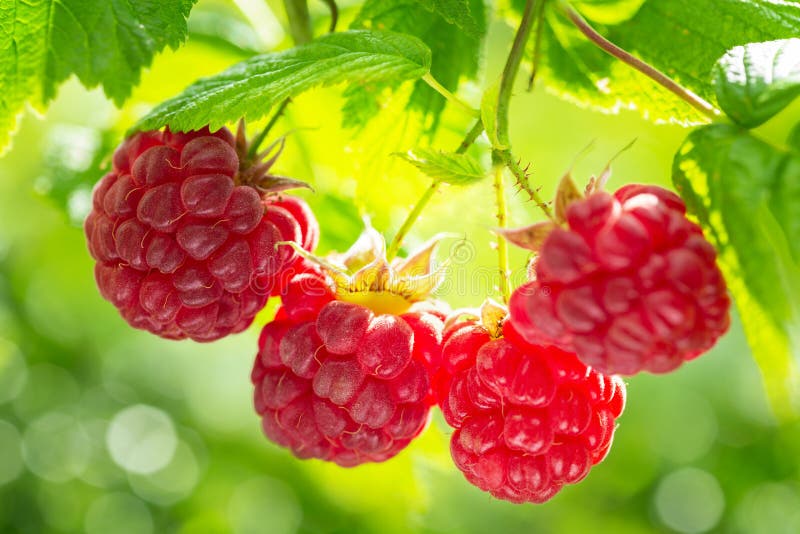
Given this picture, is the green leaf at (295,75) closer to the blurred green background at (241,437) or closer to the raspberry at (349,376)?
the raspberry at (349,376)

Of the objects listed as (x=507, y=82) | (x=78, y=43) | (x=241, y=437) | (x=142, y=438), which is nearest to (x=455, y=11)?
(x=507, y=82)

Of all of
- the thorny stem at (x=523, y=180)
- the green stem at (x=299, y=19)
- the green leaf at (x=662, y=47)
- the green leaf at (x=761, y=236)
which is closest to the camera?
the green leaf at (x=761, y=236)

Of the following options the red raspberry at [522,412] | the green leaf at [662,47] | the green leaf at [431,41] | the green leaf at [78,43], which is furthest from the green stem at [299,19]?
the red raspberry at [522,412]

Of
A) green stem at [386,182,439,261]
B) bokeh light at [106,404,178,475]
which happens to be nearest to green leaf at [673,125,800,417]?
green stem at [386,182,439,261]

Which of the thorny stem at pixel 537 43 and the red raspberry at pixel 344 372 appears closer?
the red raspberry at pixel 344 372

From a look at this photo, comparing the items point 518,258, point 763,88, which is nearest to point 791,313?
point 763,88

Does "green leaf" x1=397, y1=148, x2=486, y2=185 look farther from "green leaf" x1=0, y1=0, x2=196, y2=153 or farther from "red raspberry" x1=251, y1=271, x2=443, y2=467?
"green leaf" x1=0, y1=0, x2=196, y2=153
